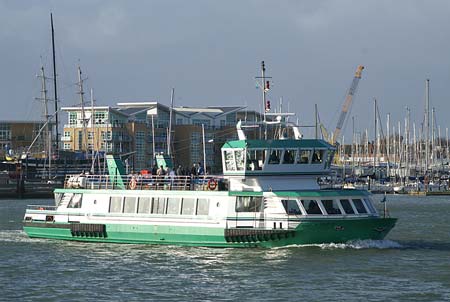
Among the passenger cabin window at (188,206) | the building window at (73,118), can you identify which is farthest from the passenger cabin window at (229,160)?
the building window at (73,118)

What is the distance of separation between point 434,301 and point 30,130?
134 meters

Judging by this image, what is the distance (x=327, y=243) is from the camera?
44.9 meters

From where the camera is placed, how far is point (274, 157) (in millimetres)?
46781

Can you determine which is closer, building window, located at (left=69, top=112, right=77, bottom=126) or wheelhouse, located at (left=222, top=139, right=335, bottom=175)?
wheelhouse, located at (left=222, top=139, right=335, bottom=175)

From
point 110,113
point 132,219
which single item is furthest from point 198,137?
point 132,219

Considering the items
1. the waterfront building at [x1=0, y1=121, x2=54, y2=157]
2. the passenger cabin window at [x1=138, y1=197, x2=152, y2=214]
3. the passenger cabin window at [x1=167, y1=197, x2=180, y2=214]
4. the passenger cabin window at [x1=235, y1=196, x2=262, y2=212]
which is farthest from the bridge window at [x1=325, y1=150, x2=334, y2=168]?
the waterfront building at [x1=0, y1=121, x2=54, y2=157]

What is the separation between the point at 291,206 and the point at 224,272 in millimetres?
6053

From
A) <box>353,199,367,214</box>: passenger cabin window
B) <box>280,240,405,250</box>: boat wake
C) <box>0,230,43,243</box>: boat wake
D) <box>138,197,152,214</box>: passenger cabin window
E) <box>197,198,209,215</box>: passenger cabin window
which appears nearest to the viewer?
<box>280,240,405,250</box>: boat wake

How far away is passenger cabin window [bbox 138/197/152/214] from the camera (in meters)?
48.8

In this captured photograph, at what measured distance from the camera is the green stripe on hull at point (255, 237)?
44.4 m

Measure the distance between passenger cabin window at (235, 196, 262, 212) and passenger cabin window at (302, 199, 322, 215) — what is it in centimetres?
217

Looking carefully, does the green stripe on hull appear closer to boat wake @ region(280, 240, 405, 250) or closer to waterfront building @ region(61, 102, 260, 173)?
boat wake @ region(280, 240, 405, 250)

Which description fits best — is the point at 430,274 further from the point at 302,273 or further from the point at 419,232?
the point at 419,232

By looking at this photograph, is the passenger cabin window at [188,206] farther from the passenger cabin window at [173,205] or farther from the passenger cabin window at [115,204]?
the passenger cabin window at [115,204]
